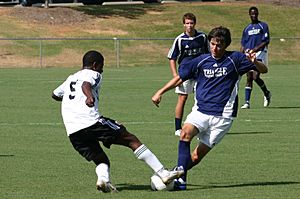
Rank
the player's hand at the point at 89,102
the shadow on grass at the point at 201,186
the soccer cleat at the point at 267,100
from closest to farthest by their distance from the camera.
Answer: the player's hand at the point at 89,102, the shadow on grass at the point at 201,186, the soccer cleat at the point at 267,100

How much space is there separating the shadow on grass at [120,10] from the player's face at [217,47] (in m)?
45.2

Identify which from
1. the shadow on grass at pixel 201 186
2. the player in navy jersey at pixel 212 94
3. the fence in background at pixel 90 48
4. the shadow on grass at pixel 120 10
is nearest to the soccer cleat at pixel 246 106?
the shadow on grass at pixel 201 186

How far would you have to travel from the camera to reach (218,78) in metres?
10.9

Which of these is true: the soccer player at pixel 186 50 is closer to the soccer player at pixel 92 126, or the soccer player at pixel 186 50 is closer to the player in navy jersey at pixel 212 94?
the player in navy jersey at pixel 212 94

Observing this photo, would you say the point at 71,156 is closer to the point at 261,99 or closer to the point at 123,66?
the point at 261,99

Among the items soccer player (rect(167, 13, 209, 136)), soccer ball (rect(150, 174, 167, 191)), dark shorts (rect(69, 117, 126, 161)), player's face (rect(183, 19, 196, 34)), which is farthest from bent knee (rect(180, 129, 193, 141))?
player's face (rect(183, 19, 196, 34))

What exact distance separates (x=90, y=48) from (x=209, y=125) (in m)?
37.0

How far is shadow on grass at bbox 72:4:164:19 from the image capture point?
56375 mm

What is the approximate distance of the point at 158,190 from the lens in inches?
422

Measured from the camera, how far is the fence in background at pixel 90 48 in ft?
148

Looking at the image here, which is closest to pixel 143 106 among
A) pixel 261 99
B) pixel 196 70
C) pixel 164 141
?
pixel 261 99

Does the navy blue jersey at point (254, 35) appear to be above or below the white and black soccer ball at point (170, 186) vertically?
above

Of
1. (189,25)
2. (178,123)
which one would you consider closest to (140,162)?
(178,123)

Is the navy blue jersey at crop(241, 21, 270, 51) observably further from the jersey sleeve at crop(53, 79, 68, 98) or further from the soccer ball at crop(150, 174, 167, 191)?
the soccer ball at crop(150, 174, 167, 191)
